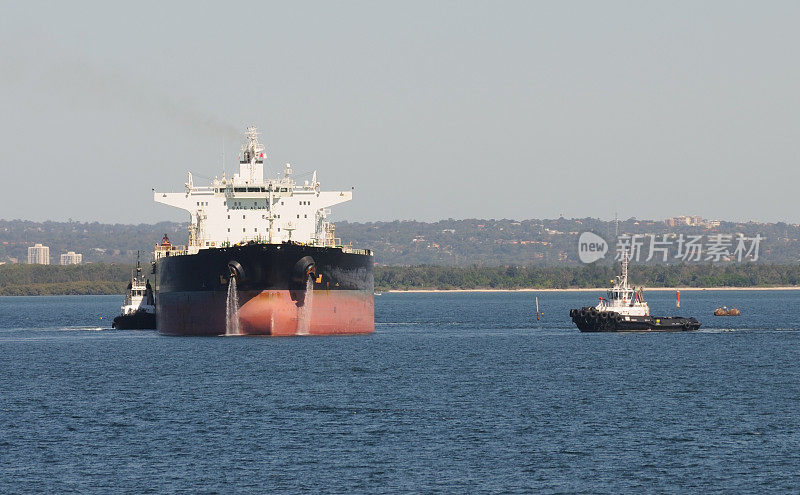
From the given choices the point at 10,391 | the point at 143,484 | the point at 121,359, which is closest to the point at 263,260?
the point at 121,359

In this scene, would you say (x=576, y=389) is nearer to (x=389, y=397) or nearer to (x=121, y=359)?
(x=389, y=397)

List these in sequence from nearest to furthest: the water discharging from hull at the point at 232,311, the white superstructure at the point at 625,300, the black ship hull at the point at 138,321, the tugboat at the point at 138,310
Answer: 1. the water discharging from hull at the point at 232,311
2. the white superstructure at the point at 625,300
3. the black ship hull at the point at 138,321
4. the tugboat at the point at 138,310

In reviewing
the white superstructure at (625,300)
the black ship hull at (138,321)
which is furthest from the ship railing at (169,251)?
the white superstructure at (625,300)

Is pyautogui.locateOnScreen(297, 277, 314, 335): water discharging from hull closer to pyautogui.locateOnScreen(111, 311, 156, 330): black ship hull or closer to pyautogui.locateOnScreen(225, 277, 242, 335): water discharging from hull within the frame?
pyautogui.locateOnScreen(225, 277, 242, 335): water discharging from hull

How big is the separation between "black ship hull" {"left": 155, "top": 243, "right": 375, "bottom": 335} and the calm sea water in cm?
125

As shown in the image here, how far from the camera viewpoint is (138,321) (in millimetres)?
90938

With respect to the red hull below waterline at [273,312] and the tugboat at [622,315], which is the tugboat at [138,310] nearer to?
the red hull below waterline at [273,312]

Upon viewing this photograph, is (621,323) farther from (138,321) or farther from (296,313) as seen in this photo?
(138,321)

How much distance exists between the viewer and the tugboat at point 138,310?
297 feet

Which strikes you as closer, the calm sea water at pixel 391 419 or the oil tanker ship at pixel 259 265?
the calm sea water at pixel 391 419

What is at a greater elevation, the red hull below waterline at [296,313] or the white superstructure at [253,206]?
the white superstructure at [253,206]

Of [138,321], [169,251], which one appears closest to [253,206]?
[169,251]

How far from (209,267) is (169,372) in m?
13.4

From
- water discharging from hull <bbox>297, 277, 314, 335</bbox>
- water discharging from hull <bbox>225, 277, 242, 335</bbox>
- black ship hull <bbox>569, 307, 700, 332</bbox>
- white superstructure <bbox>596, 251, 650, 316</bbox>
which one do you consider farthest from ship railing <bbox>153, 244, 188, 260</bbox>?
white superstructure <bbox>596, 251, 650, 316</bbox>
